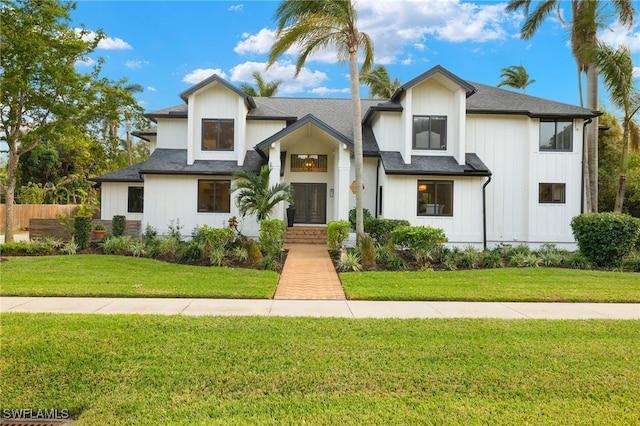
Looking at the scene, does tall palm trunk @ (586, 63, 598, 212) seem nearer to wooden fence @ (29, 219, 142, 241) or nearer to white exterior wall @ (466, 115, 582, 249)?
white exterior wall @ (466, 115, 582, 249)

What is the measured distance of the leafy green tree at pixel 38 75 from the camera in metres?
12.3

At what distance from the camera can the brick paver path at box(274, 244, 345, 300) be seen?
8000 mm

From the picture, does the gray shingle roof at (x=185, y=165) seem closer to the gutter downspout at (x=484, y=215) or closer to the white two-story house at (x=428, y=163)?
the white two-story house at (x=428, y=163)

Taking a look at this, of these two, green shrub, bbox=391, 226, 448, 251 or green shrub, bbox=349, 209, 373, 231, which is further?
green shrub, bbox=349, 209, 373, 231

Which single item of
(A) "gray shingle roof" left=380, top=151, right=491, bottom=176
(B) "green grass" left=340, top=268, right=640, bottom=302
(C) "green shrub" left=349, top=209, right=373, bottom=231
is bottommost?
(B) "green grass" left=340, top=268, right=640, bottom=302

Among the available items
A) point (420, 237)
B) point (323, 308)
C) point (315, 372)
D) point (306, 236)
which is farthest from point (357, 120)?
point (315, 372)

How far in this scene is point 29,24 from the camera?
1236cm

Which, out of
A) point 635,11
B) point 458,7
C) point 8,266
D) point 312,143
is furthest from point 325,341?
point 635,11

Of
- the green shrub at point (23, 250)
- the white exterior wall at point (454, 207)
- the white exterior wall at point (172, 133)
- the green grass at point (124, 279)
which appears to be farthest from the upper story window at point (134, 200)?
the white exterior wall at point (454, 207)

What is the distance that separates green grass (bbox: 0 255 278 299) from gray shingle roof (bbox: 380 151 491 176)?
298 inches

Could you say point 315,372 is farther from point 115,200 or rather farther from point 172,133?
point 115,200

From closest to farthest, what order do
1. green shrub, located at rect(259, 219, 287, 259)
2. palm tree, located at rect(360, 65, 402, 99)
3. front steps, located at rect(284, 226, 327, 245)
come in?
green shrub, located at rect(259, 219, 287, 259)
front steps, located at rect(284, 226, 327, 245)
palm tree, located at rect(360, 65, 402, 99)

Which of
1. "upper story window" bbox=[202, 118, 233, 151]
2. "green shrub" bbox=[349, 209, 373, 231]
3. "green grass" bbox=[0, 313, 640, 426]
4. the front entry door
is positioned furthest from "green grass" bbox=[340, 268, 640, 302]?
"upper story window" bbox=[202, 118, 233, 151]

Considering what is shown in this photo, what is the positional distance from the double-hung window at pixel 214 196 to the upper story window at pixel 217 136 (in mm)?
1763
